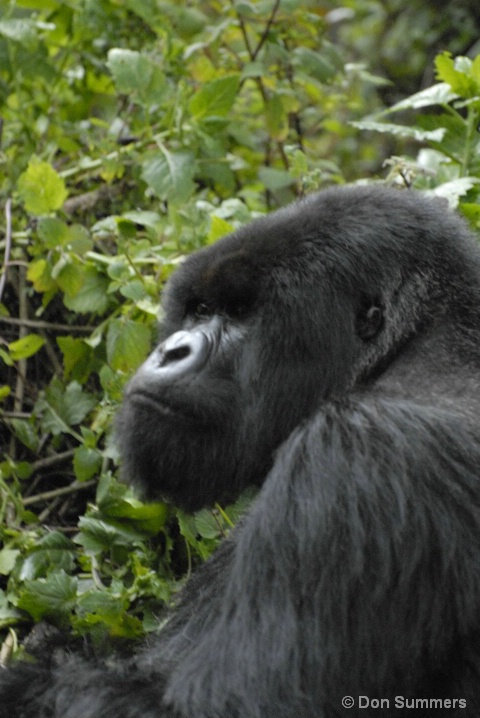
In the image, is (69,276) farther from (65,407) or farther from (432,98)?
(432,98)

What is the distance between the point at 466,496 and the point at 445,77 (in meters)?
2.09

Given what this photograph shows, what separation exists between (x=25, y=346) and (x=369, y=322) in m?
1.57

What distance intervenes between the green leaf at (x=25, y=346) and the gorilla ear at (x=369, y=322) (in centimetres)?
149

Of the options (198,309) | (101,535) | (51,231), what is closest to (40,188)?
(51,231)

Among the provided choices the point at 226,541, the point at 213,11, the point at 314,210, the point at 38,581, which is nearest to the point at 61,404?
the point at 38,581

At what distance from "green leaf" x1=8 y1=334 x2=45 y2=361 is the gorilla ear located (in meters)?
1.49

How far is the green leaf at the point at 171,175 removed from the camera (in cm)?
414

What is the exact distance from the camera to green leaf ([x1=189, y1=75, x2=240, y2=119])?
434 cm

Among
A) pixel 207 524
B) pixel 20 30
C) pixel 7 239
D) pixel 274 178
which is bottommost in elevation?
pixel 207 524

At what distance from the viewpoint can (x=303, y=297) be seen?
2787mm

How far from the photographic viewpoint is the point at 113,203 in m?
4.59

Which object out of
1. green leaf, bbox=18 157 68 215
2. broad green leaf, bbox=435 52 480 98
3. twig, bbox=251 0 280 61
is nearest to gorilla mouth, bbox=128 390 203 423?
green leaf, bbox=18 157 68 215

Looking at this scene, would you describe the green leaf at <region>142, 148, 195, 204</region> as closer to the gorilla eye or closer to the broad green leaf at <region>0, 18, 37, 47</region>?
the broad green leaf at <region>0, 18, 37, 47</region>

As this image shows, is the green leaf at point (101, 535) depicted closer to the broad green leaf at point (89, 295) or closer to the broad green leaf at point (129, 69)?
the broad green leaf at point (89, 295)
